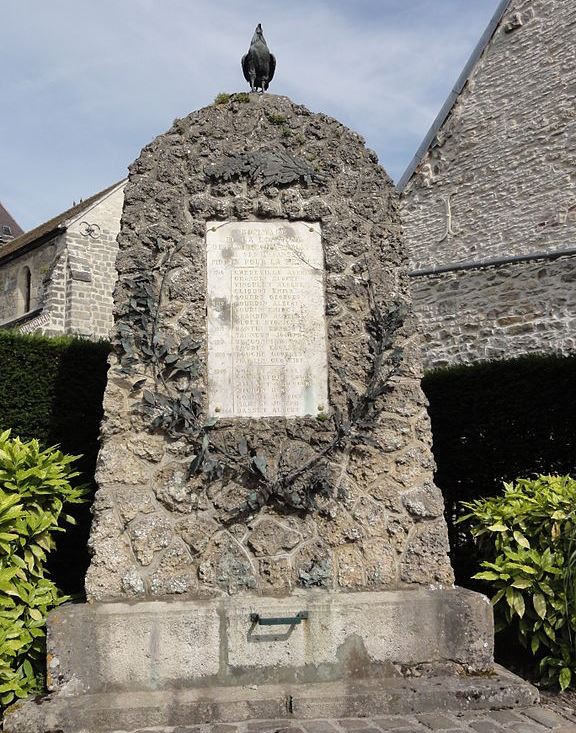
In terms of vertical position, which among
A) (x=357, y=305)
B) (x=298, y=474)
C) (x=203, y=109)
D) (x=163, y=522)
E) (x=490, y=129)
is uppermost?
(x=490, y=129)

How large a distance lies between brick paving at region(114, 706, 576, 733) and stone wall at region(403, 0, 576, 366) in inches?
288

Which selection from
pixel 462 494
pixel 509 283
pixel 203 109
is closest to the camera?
pixel 203 109

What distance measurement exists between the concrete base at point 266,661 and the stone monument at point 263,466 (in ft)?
0.03

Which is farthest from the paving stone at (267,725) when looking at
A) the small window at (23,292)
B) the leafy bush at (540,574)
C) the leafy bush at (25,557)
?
the small window at (23,292)

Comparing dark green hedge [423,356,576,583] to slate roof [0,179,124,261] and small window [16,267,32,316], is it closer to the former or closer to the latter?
slate roof [0,179,124,261]

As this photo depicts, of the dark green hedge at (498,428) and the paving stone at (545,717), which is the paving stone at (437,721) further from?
the dark green hedge at (498,428)

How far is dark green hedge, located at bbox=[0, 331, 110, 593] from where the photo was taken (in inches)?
244

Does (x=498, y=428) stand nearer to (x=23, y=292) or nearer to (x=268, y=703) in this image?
(x=268, y=703)

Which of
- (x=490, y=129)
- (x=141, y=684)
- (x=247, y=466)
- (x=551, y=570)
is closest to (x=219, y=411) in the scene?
(x=247, y=466)

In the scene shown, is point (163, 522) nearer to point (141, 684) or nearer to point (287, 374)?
point (141, 684)

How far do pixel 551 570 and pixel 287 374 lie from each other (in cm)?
201

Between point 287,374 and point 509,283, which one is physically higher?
point 509,283

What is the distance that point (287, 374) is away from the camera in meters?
4.25

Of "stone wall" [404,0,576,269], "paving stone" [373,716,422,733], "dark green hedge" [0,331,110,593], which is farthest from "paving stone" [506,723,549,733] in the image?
"stone wall" [404,0,576,269]
